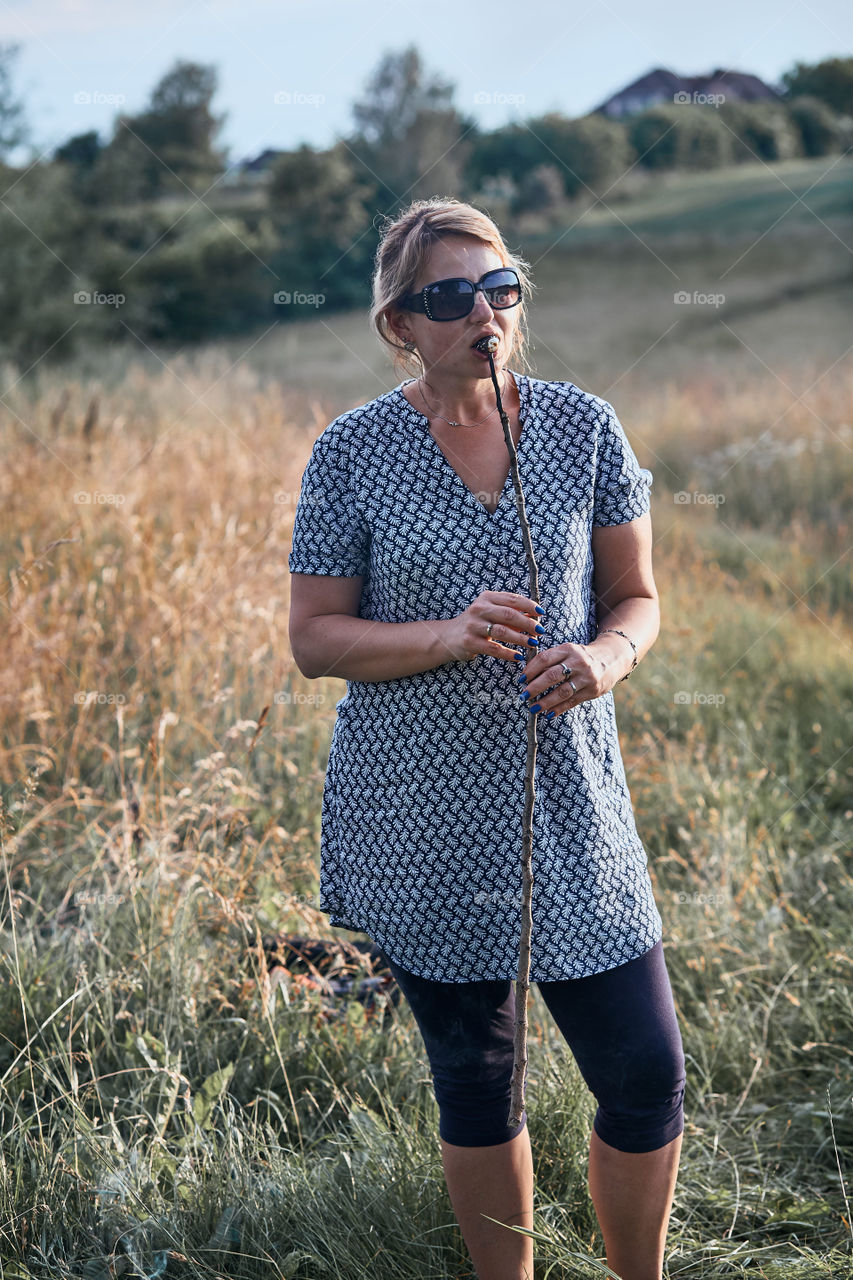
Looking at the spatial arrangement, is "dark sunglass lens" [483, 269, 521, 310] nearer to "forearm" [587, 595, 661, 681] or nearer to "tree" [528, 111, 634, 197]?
"forearm" [587, 595, 661, 681]

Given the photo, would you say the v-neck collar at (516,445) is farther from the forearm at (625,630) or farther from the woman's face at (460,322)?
the forearm at (625,630)

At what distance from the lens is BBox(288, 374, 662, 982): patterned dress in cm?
168

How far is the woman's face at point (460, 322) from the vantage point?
1.74 meters

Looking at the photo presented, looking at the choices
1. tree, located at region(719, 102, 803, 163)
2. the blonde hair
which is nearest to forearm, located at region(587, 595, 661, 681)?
the blonde hair

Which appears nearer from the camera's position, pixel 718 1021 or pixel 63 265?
pixel 718 1021

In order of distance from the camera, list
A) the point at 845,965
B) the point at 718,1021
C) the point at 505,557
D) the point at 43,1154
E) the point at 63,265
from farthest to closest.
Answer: the point at 63,265, the point at 845,965, the point at 718,1021, the point at 43,1154, the point at 505,557

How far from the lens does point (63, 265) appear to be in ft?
67.7

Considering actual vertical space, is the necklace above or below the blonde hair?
below

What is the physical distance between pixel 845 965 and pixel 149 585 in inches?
109

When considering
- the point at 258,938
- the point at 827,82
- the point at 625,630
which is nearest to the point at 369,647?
the point at 625,630

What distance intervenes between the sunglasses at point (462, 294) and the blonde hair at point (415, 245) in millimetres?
55

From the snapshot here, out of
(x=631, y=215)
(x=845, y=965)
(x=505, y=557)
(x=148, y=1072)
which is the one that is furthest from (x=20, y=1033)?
(x=631, y=215)

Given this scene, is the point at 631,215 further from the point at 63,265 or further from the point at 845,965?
the point at 845,965

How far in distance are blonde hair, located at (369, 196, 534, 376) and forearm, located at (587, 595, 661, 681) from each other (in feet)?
1.62
